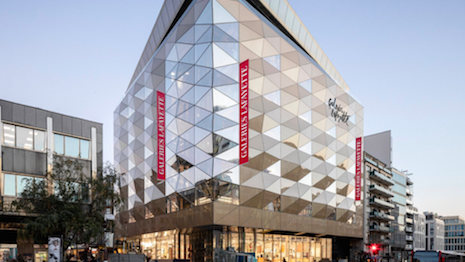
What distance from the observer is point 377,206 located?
67.8 meters

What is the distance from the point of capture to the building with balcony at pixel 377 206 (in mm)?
62188

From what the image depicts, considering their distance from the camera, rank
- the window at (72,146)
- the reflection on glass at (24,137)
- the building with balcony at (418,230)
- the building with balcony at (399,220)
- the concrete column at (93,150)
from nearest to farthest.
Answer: the reflection on glass at (24,137)
the window at (72,146)
the concrete column at (93,150)
the building with balcony at (399,220)
the building with balcony at (418,230)

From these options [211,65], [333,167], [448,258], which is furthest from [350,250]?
[211,65]

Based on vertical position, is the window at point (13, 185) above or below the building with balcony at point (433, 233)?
above

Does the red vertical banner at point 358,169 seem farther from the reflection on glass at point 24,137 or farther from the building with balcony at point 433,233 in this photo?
the building with balcony at point 433,233

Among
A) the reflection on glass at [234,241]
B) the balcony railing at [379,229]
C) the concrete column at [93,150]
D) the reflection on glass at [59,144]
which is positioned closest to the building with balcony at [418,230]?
the balcony railing at [379,229]

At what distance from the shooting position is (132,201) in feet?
155

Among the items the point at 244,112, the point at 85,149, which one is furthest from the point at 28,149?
the point at 244,112

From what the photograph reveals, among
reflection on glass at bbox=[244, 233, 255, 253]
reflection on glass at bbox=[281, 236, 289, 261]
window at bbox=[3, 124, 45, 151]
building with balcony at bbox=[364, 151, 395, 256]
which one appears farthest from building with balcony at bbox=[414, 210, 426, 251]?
window at bbox=[3, 124, 45, 151]

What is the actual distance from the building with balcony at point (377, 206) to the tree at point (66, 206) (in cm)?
4557

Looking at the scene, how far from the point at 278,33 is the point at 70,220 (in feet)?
89.2

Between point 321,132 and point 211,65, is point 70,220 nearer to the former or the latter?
point 211,65

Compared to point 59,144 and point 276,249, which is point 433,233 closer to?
point 276,249

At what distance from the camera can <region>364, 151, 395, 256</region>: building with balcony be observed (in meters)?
62.2
